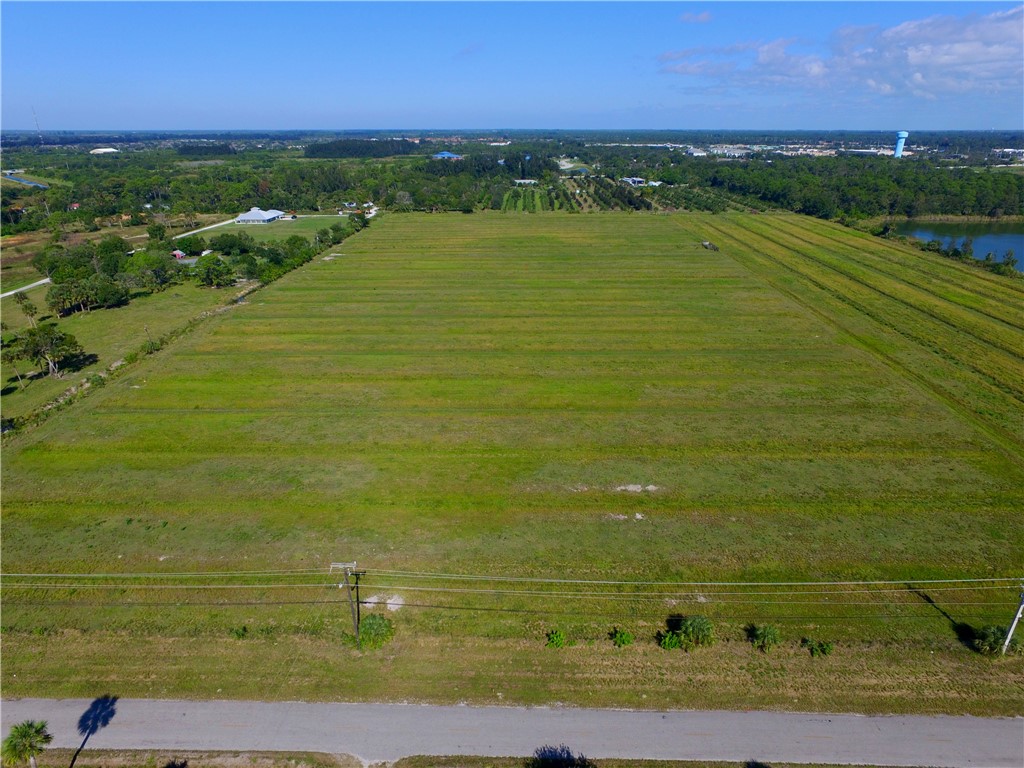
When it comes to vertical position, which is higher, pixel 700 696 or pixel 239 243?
pixel 239 243

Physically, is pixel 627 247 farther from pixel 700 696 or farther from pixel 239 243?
pixel 700 696

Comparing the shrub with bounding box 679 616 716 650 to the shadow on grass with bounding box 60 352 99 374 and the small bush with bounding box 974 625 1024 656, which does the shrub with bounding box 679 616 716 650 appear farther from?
the shadow on grass with bounding box 60 352 99 374

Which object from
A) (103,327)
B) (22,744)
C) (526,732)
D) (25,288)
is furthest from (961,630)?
(25,288)

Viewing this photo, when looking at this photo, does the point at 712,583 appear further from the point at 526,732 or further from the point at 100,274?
the point at 100,274

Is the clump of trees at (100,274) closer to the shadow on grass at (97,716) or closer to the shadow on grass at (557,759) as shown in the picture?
the shadow on grass at (97,716)

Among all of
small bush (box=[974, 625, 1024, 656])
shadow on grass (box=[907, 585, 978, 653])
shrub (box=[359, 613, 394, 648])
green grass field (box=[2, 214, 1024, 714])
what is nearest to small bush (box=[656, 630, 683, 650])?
green grass field (box=[2, 214, 1024, 714])

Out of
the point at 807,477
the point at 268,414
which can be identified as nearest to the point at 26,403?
the point at 268,414
